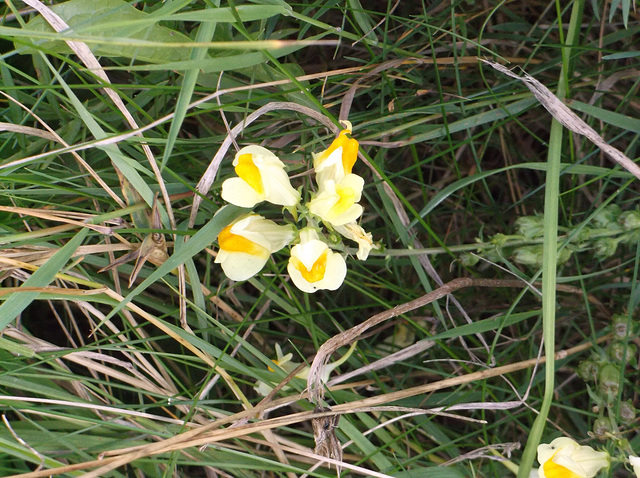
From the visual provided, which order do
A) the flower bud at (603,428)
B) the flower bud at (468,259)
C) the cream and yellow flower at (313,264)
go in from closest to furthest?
the cream and yellow flower at (313,264) → the flower bud at (603,428) → the flower bud at (468,259)

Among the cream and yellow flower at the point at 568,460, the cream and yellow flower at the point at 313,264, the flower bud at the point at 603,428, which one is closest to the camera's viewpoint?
the cream and yellow flower at the point at 313,264

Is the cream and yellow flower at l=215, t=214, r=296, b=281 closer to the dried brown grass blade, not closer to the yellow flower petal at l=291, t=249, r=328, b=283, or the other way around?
the yellow flower petal at l=291, t=249, r=328, b=283

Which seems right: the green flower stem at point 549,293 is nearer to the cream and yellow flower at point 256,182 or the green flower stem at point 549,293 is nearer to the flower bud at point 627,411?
the flower bud at point 627,411

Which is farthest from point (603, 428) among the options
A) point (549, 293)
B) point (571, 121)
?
point (571, 121)

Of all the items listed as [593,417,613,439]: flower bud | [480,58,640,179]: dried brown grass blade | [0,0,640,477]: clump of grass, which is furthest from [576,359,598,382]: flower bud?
[480,58,640,179]: dried brown grass blade

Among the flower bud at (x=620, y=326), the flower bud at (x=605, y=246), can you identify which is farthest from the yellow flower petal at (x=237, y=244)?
the flower bud at (x=620, y=326)

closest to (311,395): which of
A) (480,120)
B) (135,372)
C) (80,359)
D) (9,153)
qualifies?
(135,372)

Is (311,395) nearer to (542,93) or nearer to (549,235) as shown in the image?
(549,235)
